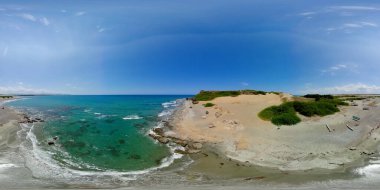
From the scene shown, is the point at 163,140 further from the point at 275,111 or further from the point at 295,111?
the point at 295,111

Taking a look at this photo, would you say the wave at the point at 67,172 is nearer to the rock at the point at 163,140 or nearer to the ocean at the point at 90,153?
the ocean at the point at 90,153

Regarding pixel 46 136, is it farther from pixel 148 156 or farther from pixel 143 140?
pixel 148 156

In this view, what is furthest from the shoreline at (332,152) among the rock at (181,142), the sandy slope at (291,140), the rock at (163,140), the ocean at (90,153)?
the ocean at (90,153)

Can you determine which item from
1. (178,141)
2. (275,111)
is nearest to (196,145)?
(178,141)

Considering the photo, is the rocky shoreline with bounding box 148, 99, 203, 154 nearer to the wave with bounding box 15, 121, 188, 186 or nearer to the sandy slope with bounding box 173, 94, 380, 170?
the sandy slope with bounding box 173, 94, 380, 170

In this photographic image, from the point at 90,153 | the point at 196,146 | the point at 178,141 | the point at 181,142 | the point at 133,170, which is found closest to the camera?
the point at 133,170

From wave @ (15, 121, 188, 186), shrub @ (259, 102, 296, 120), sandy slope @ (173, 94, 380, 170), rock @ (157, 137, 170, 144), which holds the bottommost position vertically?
wave @ (15, 121, 188, 186)

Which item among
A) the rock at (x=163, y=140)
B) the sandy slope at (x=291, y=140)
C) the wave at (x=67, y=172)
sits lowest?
the wave at (x=67, y=172)

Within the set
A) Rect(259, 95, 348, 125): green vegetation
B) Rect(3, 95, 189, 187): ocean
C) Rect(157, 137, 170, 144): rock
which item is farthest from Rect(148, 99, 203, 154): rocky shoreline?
Rect(259, 95, 348, 125): green vegetation

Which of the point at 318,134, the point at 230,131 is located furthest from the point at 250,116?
the point at 318,134
